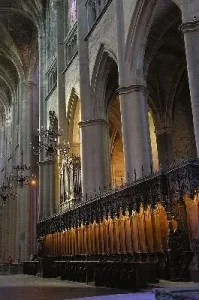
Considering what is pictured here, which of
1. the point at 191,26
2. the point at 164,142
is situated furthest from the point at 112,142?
the point at 191,26

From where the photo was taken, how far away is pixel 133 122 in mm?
14711

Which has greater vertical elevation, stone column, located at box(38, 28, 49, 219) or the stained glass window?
the stained glass window

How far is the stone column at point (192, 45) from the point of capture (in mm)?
11003

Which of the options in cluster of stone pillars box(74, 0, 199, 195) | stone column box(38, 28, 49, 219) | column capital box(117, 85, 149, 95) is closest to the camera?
cluster of stone pillars box(74, 0, 199, 195)

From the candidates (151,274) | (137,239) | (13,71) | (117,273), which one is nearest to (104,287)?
(117,273)

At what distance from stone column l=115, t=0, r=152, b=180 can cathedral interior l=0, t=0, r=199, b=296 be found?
0.13 feet

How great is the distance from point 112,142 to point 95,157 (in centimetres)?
1080

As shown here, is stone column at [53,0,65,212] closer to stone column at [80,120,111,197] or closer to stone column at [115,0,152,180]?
stone column at [80,120,111,197]

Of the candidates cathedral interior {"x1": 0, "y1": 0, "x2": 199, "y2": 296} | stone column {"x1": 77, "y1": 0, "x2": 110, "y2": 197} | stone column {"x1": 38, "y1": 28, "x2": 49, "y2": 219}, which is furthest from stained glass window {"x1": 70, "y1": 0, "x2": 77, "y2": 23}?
stone column {"x1": 38, "y1": 28, "x2": 49, "y2": 219}

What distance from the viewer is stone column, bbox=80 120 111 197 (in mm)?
17938

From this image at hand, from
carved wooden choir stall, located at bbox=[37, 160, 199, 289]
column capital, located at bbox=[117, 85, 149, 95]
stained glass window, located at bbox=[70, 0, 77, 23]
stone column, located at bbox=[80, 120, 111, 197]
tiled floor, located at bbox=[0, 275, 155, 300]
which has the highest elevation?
stained glass window, located at bbox=[70, 0, 77, 23]

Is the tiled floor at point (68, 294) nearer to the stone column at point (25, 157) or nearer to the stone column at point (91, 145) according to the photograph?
the stone column at point (91, 145)

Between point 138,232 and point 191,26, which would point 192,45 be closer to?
point 191,26

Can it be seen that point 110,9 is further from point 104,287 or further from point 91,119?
point 104,287
